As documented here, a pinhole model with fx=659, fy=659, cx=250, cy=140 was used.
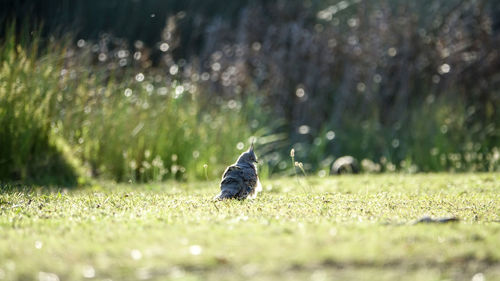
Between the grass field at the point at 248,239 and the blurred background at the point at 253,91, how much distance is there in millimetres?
2026

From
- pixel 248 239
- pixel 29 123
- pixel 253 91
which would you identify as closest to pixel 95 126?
A: pixel 29 123

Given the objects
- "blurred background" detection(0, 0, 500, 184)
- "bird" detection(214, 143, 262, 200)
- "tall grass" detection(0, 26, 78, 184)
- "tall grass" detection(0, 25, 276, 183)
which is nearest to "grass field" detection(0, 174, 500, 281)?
"bird" detection(214, 143, 262, 200)

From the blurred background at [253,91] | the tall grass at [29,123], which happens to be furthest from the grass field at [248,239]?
the blurred background at [253,91]

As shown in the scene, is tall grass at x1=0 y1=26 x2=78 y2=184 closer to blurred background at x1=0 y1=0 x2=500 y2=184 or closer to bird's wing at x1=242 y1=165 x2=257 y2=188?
blurred background at x1=0 y1=0 x2=500 y2=184

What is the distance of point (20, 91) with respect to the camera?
620cm

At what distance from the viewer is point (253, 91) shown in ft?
31.8

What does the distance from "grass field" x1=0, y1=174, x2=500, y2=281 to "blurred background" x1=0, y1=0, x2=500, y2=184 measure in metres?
2.03

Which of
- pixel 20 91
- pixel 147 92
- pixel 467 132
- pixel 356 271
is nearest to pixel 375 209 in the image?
pixel 356 271

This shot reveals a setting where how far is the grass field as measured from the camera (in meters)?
2.49

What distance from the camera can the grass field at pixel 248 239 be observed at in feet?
8.18

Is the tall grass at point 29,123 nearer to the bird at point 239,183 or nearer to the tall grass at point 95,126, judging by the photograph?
the tall grass at point 95,126

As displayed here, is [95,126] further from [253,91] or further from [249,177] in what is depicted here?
[253,91]

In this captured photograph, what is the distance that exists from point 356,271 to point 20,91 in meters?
4.60

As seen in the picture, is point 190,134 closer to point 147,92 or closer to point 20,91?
point 147,92
